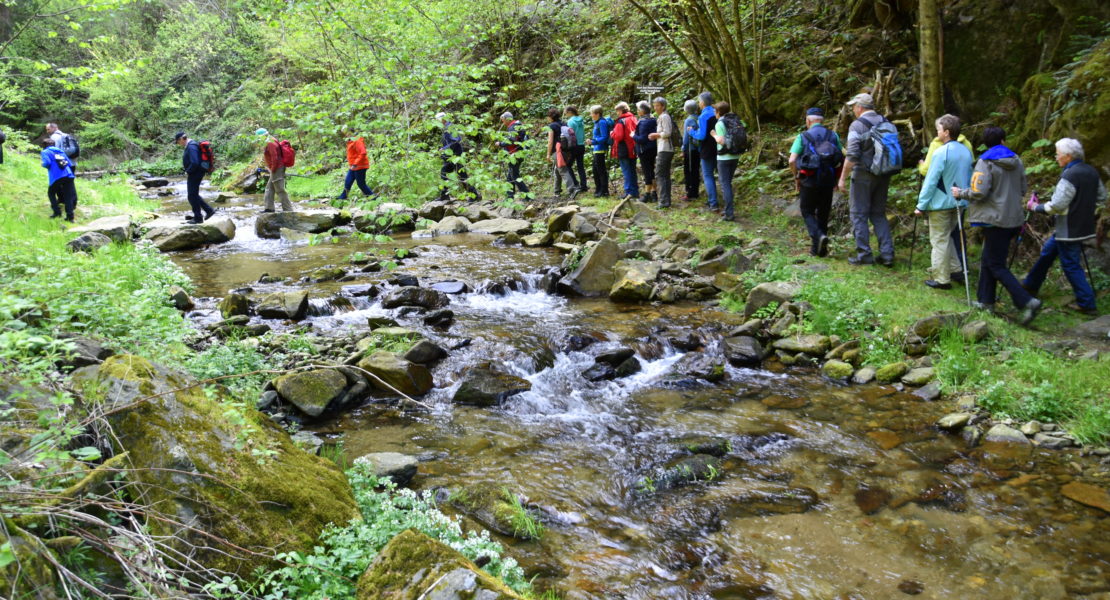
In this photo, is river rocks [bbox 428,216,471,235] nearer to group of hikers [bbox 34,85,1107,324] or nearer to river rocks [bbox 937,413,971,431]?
group of hikers [bbox 34,85,1107,324]

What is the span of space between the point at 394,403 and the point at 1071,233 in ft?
24.0

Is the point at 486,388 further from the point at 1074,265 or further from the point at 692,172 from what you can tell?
the point at 692,172

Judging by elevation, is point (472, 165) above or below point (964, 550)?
above

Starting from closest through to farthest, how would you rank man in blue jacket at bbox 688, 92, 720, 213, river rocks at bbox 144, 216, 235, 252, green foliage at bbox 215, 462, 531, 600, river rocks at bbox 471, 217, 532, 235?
1. green foliage at bbox 215, 462, 531, 600
2. man in blue jacket at bbox 688, 92, 720, 213
3. river rocks at bbox 144, 216, 235, 252
4. river rocks at bbox 471, 217, 532, 235

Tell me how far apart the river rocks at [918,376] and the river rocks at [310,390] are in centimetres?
574

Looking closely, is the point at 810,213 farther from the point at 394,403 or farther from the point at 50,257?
the point at 50,257

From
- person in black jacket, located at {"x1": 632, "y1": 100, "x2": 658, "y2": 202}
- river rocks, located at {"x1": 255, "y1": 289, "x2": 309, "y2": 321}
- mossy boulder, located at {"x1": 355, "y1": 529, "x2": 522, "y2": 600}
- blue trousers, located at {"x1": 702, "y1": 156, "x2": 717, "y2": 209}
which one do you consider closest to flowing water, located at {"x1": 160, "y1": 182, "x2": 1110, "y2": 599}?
river rocks, located at {"x1": 255, "y1": 289, "x2": 309, "y2": 321}

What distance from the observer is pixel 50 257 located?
6.55 metres

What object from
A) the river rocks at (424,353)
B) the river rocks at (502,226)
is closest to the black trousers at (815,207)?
the river rocks at (424,353)

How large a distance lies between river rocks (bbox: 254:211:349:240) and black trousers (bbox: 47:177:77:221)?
11.6ft

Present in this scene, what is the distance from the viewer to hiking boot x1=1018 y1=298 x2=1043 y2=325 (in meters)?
6.69

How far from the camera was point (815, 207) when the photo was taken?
9836 millimetres

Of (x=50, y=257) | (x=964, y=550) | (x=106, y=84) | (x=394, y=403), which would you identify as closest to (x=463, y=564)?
(x=964, y=550)

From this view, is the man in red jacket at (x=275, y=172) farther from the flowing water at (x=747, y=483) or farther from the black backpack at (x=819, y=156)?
the black backpack at (x=819, y=156)
